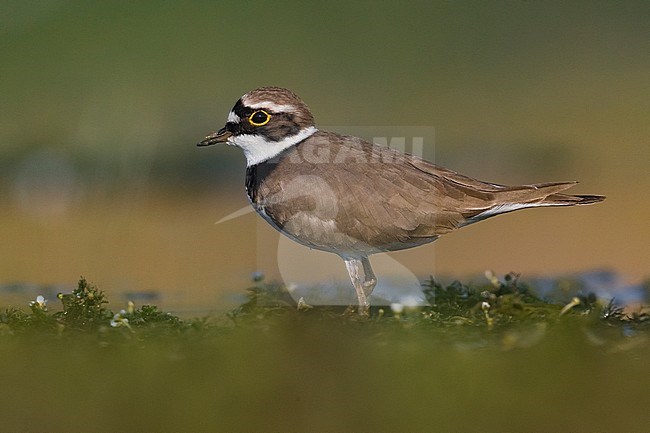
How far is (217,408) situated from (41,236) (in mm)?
3422

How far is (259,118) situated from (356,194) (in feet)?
2.58

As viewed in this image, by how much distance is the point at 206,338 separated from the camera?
276 cm

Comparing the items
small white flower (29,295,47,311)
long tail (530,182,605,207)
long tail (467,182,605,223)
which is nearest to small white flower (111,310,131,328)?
small white flower (29,295,47,311)

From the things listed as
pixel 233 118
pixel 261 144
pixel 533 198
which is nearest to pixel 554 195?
pixel 533 198

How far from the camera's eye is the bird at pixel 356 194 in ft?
16.5

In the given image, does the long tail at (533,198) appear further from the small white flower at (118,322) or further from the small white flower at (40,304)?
the small white flower at (40,304)

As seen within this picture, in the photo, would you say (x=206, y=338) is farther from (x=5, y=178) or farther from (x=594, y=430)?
(x=5, y=178)

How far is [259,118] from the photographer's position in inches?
212

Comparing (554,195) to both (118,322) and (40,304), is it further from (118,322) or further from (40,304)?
(40,304)

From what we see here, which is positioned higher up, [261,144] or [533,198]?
[261,144]

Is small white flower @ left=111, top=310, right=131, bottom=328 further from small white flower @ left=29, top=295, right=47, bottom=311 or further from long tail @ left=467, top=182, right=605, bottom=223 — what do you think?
long tail @ left=467, top=182, right=605, bottom=223

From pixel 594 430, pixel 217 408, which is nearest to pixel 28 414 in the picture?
pixel 217 408

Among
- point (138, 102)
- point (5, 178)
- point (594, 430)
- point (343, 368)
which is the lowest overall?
point (594, 430)

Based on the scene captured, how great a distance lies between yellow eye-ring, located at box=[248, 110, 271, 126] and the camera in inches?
211
